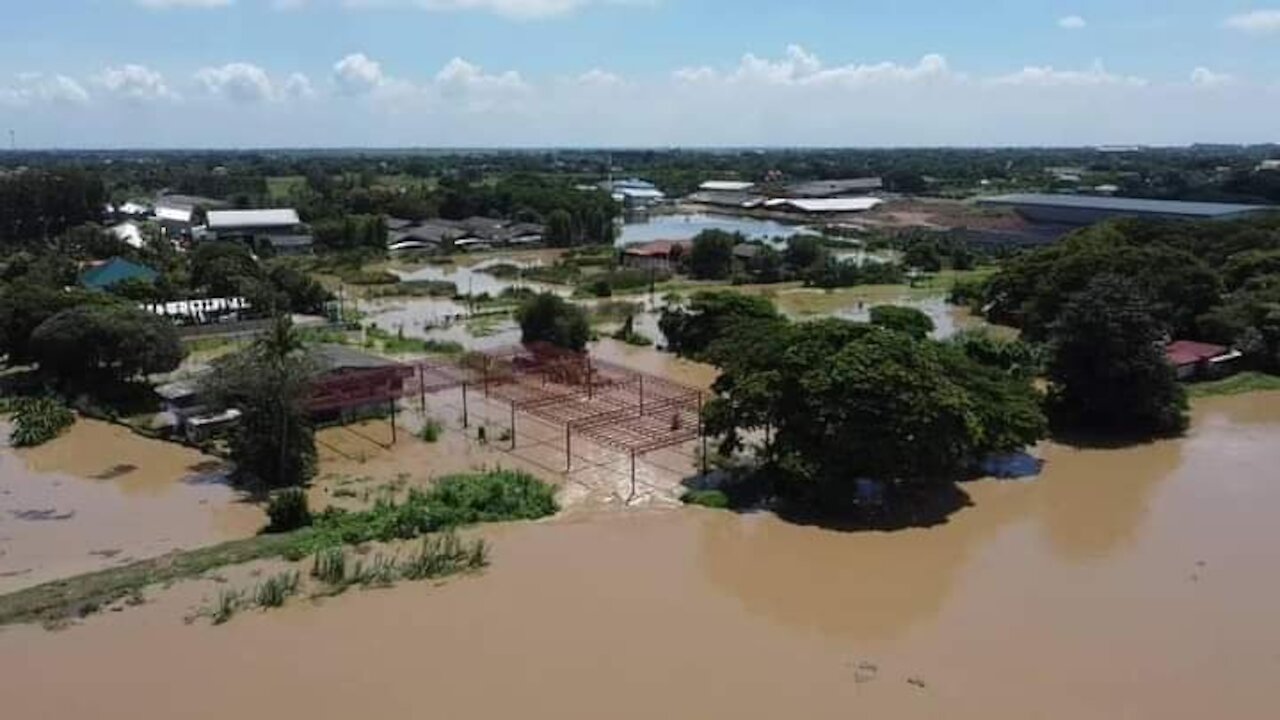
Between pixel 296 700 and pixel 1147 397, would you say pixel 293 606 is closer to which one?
pixel 296 700

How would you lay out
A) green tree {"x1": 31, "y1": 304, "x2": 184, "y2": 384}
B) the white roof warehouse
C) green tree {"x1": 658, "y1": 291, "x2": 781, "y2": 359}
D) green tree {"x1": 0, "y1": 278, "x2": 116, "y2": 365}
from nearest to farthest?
green tree {"x1": 31, "y1": 304, "x2": 184, "y2": 384} → green tree {"x1": 0, "y1": 278, "x2": 116, "y2": 365} → green tree {"x1": 658, "y1": 291, "x2": 781, "y2": 359} → the white roof warehouse

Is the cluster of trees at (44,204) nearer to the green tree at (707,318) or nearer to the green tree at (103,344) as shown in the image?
the green tree at (103,344)

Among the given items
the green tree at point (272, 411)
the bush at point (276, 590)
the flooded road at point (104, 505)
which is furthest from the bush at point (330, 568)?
the green tree at point (272, 411)

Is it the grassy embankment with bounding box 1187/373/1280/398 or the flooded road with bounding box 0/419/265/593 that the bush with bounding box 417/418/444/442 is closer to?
the flooded road with bounding box 0/419/265/593

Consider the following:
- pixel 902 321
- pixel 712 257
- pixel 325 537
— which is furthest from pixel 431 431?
pixel 712 257

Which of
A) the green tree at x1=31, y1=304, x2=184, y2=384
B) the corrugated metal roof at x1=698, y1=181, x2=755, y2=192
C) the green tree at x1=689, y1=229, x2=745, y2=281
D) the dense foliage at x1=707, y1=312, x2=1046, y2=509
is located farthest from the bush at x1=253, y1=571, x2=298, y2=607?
the corrugated metal roof at x1=698, y1=181, x2=755, y2=192

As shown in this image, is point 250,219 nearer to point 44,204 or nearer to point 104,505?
point 44,204

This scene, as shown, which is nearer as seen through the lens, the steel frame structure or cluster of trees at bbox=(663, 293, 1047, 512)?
cluster of trees at bbox=(663, 293, 1047, 512)
